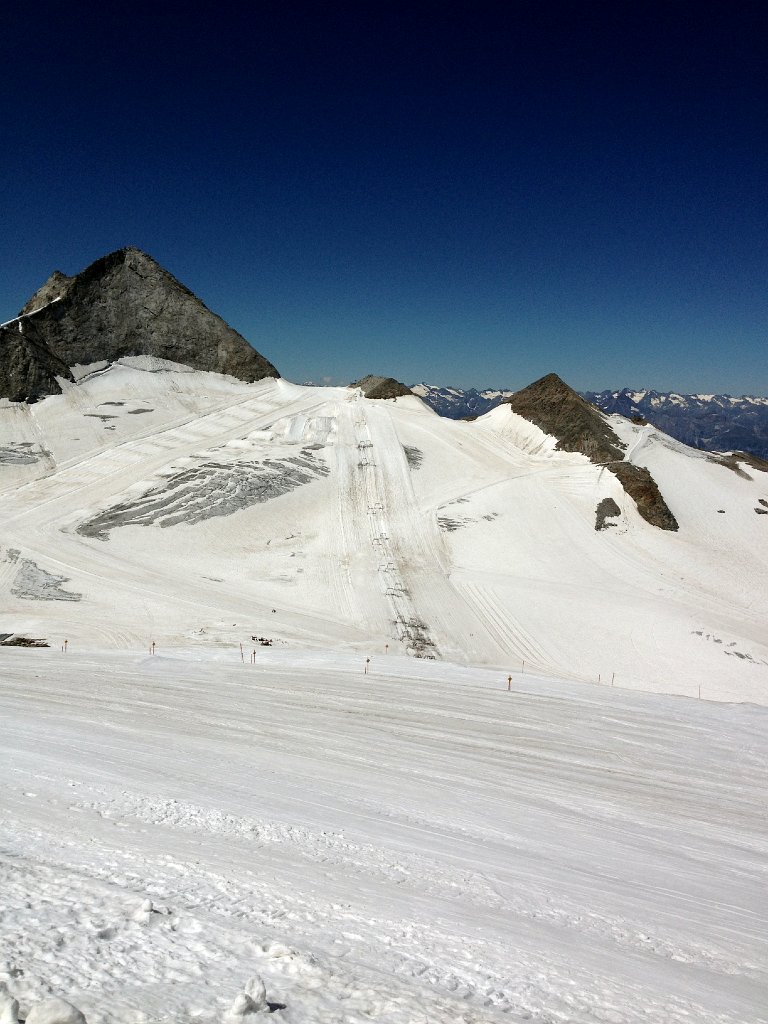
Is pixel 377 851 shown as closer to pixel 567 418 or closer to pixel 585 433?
pixel 585 433

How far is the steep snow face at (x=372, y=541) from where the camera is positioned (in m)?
21.8

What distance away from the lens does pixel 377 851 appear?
7.08m

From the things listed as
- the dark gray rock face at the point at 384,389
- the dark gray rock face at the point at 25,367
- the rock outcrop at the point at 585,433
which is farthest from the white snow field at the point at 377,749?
the dark gray rock face at the point at 384,389

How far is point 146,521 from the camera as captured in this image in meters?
30.5

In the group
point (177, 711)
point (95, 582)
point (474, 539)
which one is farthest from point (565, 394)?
point (177, 711)

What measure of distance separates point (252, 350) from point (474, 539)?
110ft

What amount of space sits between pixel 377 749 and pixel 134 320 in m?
51.3

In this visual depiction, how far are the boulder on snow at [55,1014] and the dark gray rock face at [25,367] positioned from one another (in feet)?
158

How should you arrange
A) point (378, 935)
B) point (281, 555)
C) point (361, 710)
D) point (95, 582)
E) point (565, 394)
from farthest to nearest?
1. point (565, 394)
2. point (281, 555)
3. point (95, 582)
4. point (361, 710)
5. point (378, 935)

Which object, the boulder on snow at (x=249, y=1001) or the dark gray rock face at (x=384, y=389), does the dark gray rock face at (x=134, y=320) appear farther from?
the boulder on snow at (x=249, y=1001)

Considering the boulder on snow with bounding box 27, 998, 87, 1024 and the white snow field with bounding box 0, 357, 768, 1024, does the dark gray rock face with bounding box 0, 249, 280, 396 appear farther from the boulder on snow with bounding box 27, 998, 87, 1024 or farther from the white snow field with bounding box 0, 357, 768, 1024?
the boulder on snow with bounding box 27, 998, 87, 1024

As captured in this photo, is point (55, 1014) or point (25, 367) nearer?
point (55, 1014)

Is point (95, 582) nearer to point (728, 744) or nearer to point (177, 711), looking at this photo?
point (177, 711)

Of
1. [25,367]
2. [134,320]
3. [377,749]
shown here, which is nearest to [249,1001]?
[377,749]
